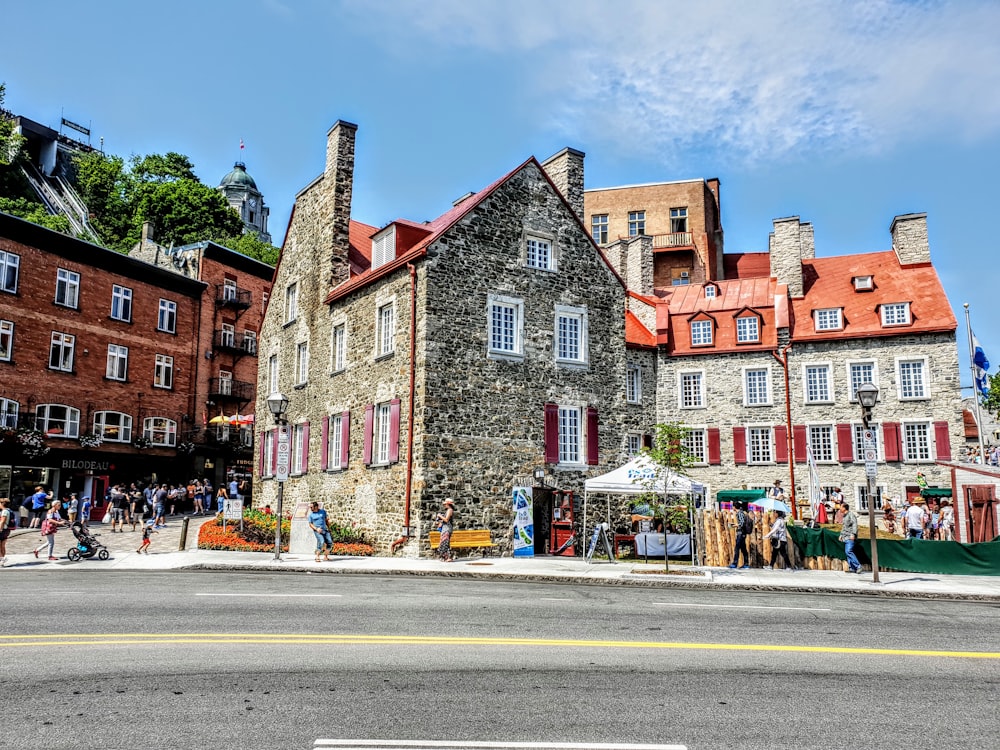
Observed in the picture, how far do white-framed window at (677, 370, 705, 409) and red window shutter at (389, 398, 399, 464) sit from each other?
18497 millimetres

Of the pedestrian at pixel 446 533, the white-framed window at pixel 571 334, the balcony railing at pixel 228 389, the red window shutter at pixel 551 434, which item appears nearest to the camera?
the pedestrian at pixel 446 533

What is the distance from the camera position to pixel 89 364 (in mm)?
39250

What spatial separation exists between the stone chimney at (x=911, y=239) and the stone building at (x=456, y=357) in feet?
62.6

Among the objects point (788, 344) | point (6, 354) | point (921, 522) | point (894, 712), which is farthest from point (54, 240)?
point (894, 712)

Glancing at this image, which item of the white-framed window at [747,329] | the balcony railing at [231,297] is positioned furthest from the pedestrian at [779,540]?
the balcony railing at [231,297]

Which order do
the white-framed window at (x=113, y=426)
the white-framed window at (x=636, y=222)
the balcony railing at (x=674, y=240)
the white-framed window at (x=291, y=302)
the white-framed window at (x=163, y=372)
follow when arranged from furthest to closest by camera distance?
the white-framed window at (x=636, y=222) < the balcony railing at (x=674, y=240) < the white-framed window at (x=163, y=372) < the white-framed window at (x=113, y=426) < the white-framed window at (x=291, y=302)

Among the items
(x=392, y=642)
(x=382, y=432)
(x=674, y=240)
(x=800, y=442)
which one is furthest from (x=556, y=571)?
(x=674, y=240)

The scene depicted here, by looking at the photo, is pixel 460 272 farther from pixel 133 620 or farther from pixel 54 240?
pixel 54 240

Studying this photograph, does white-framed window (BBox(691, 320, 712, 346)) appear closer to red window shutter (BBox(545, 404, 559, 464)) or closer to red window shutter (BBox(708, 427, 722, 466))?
red window shutter (BBox(708, 427, 722, 466))

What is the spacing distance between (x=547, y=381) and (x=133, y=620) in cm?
1744

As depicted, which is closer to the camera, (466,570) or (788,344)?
(466,570)

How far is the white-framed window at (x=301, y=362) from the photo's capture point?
32.2m

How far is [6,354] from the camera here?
3553cm

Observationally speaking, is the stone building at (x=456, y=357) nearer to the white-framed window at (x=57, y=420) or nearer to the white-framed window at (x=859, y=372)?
the white-framed window at (x=57, y=420)
